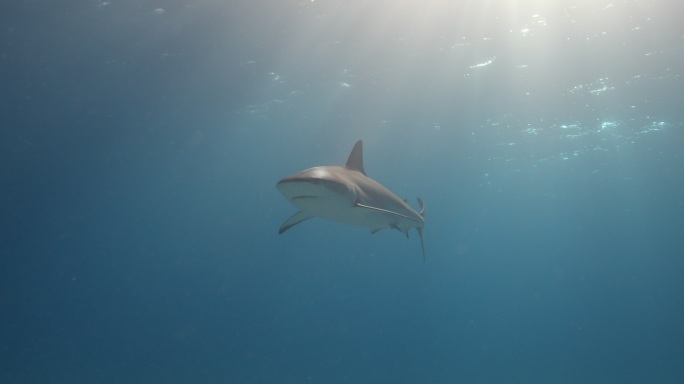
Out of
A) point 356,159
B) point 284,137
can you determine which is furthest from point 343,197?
point 284,137

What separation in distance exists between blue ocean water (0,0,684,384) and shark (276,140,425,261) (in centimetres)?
761

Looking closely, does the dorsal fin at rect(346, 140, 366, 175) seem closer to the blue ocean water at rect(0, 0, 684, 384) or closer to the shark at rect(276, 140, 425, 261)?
the shark at rect(276, 140, 425, 261)

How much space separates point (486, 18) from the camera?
1327cm

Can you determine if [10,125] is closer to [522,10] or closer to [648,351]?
[522,10]

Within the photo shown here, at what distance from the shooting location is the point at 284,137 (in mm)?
24094

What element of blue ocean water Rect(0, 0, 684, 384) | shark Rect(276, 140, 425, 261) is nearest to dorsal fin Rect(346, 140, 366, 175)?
shark Rect(276, 140, 425, 261)

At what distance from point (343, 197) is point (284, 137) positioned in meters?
19.0

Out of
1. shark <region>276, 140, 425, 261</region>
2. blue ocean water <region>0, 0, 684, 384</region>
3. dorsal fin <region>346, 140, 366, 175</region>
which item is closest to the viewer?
shark <region>276, 140, 425, 261</region>

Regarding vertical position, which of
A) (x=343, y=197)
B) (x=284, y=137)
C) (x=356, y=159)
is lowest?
(x=284, y=137)

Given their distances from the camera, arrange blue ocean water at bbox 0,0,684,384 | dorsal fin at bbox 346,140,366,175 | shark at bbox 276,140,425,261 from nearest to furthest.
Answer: shark at bbox 276,140,425,261 → dorsal fin at bbox 346,140,366,175 → blue ocean water at bbox 0,0,684,384

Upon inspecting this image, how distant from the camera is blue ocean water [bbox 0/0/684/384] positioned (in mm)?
13648

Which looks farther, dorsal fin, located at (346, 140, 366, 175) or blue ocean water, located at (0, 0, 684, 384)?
blue ocean water, located at (0, 0, 684, 384)

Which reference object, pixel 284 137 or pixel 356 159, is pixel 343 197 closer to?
pixel 356 159

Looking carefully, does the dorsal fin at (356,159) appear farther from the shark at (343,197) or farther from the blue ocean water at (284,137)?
the blue ocean water at (284,137)
